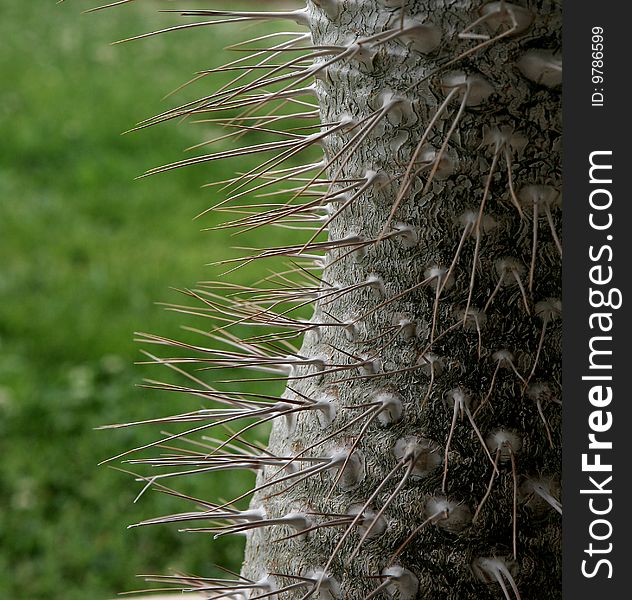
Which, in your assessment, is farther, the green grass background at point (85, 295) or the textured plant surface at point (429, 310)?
the green grass background at point (85, 295)

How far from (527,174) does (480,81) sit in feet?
0.27

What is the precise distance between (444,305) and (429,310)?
0.01m

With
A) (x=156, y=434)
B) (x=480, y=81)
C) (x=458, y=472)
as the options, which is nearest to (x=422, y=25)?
(x=480, y=81)

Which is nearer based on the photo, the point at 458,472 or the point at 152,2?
the point at 458,472

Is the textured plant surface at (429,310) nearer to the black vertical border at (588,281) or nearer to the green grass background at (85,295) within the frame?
the black vertical border at (588,281)

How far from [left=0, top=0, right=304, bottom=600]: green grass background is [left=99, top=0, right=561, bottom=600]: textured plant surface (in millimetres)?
660

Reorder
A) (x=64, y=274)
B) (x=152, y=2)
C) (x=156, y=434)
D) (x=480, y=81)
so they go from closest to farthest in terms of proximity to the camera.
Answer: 1. (x=480, y=81)
2. (x=156, y=434)
3. (x=64, y=274)
4. (x=152, y=2)

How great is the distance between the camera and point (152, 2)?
5.94 m

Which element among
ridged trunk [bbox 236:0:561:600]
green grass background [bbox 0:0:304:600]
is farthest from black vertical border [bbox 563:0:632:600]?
green grass background [bbox 0:0:304:600]

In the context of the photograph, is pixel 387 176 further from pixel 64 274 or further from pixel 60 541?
pixel 64 274

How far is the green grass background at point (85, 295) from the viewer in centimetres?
216

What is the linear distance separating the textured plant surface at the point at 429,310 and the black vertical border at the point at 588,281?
1cm

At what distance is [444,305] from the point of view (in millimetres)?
741

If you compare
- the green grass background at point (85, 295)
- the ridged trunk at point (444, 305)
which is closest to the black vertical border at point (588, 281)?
the ridged trunk at point (444, 305)
